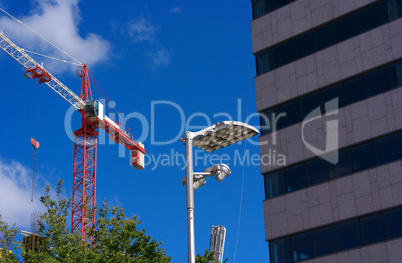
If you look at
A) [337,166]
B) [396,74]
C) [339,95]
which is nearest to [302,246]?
[337,166]

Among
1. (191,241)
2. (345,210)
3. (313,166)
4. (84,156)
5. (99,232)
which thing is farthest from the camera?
(84,156)

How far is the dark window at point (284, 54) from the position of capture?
43.2 m

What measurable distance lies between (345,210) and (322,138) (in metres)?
4.64

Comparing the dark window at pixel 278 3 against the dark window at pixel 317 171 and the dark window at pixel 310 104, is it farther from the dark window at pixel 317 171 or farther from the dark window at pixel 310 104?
the dark window at pixel 317 171

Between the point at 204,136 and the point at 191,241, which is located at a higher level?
the point at 204,136

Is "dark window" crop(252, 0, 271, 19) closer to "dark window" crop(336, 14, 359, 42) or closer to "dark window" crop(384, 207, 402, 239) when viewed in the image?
"dark window" crop(336, 14, 359, 42)

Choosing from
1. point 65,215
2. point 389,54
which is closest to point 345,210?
point 389,54

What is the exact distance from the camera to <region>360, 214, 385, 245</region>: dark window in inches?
1420

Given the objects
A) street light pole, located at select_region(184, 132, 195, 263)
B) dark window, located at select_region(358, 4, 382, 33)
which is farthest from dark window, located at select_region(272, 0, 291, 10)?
Answer: street light pole, located at select_region(184, 132, 195, 263)

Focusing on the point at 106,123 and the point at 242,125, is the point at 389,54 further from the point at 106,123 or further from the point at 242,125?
the point at 106,123

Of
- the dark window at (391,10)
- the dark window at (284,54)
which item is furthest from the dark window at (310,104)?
the dark window at (391,10)

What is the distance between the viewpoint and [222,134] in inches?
984

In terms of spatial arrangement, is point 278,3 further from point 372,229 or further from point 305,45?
point 372,229

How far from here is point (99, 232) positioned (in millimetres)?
44219
